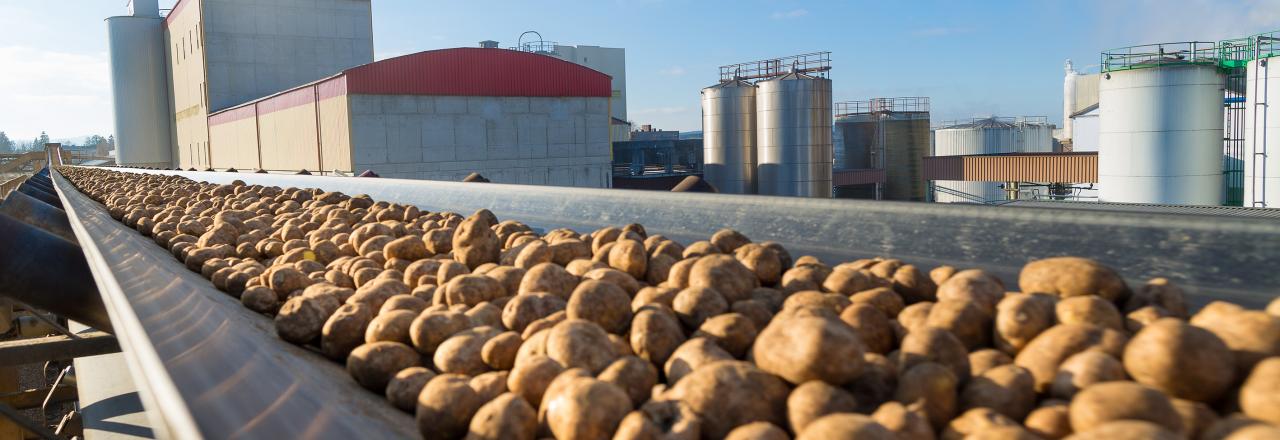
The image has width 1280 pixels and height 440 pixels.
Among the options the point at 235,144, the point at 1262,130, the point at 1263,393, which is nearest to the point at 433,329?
the point at 1263,393

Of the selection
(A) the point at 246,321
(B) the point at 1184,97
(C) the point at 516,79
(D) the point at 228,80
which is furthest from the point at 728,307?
(D) the point at 228,80

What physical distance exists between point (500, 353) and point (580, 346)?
7.5 inches

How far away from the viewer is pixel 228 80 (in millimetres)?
23594

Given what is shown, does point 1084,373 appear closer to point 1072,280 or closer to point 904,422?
point 904,422

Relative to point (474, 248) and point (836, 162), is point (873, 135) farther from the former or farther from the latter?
point (474, 248)

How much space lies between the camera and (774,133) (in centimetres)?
1672

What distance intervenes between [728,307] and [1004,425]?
686mm

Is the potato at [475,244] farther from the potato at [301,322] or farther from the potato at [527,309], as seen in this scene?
the potato at [527,309]

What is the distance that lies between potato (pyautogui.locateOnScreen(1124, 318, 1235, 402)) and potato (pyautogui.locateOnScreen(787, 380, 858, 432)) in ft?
1.28

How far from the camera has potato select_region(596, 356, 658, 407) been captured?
1.29 m

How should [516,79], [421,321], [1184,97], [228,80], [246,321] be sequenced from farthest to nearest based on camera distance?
1. [228,80]
2. [516,79]
3. [1184,97]
4. [246,321]
5. [421,321]

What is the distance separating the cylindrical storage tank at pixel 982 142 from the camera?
71.1ft

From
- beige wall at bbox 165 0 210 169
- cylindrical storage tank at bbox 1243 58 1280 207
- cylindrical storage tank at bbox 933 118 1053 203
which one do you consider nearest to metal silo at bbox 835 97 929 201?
cylindrical storage tank at bbox 933 118 1053 203

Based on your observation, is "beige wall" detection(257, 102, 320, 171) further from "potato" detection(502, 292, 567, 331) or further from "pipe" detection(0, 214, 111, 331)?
"potato" detection(502, 292, 567, 331)
